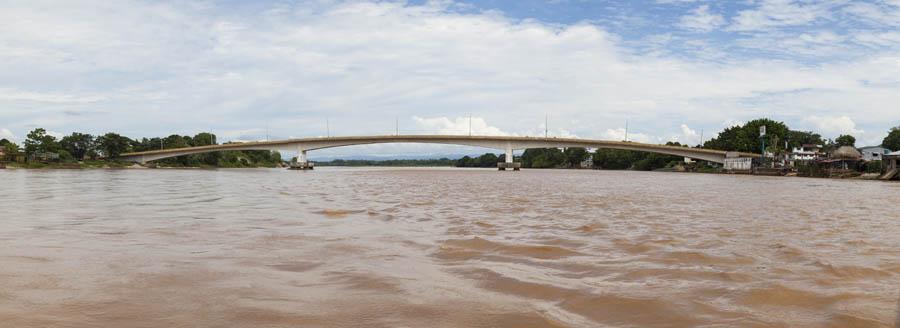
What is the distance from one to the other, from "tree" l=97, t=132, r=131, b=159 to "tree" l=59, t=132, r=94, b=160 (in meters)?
2.26

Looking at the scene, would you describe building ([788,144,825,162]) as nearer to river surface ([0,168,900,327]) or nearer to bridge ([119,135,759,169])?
bridge ([119,135,759,169])

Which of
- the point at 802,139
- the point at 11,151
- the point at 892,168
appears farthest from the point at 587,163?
the point at 11,151

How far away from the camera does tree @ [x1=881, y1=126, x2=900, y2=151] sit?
93144 millimetres

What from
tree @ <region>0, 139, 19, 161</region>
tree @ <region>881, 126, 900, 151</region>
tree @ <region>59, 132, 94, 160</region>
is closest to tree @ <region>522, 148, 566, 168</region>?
tree @ <region>881, 126, 900, 151</region>

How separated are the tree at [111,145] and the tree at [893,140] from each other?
150 m

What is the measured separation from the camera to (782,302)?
4117 millimetres

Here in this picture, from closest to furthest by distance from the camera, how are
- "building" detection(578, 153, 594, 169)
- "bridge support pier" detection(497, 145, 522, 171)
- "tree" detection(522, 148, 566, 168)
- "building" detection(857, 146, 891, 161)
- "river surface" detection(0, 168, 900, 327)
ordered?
"river surface" detection(0, 168, 900, 327)
"building" detection(857, 146, 891, 161)
"bridge support pier" detection(497, 145, 522, 171)
"building" detection(578, 153, 594, 169)
"tree" detection(522, 148, 566, 168)

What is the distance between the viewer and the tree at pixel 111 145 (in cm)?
10700

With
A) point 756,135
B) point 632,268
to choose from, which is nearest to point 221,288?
point 632,268

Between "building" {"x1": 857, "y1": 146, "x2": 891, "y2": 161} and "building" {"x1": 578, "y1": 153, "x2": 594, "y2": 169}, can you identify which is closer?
"building" {"x1": 857, "y1": 146, "x2": 891, "y2": 161}

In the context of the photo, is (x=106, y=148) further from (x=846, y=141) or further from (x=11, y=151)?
(x=846, y=141)

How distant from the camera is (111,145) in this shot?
10706 cm

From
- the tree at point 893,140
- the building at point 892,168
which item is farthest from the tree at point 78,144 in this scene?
the tree at point 893,140

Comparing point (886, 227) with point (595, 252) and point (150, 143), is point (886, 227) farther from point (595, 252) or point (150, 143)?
point (150, 143)
